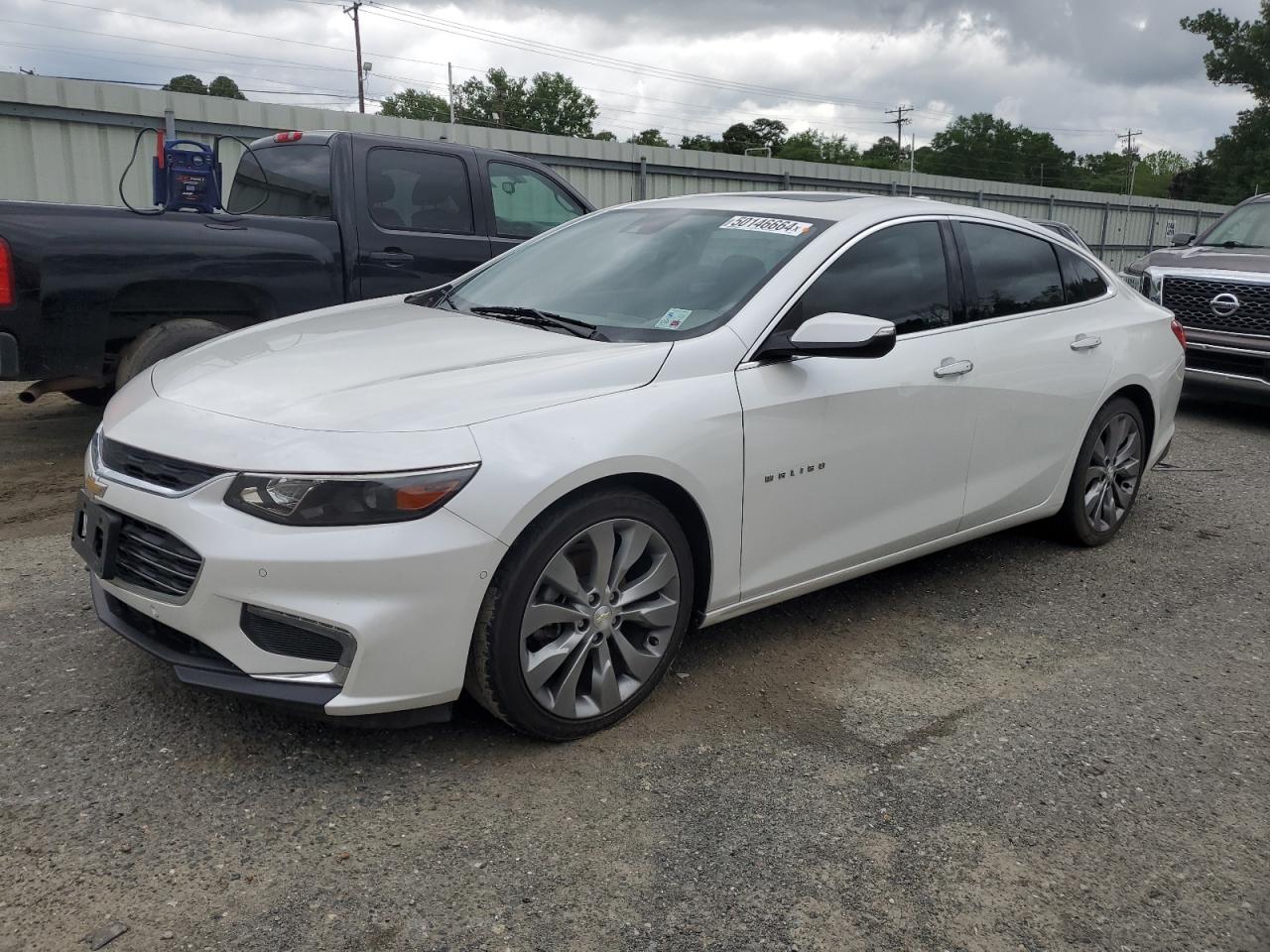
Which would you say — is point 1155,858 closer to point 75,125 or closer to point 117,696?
point 117,696

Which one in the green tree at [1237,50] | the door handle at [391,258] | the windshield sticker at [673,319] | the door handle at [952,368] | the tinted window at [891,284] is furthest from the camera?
the green tree at [1237,50]

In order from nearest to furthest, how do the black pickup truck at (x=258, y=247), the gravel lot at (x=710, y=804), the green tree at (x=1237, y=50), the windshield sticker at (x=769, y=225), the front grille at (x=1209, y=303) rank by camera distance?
the gravel lot at (x=710, y=804) < the windshield sticker at (x=769, y=225) < the black pickup truck at (x=258, y=247) < the front grille at (x=1209, y=303) < the green tree at (x=1237, y=50)

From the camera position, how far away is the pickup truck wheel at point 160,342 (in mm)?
5379

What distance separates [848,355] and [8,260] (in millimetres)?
3991

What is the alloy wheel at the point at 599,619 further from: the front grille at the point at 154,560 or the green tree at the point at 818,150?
the green tree at the point at 818,150

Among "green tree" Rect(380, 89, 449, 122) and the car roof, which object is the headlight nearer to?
the car roof

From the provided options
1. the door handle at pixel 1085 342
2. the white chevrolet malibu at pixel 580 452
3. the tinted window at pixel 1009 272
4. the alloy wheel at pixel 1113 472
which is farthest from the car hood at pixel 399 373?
the alloy wheel at pixel 1113 472

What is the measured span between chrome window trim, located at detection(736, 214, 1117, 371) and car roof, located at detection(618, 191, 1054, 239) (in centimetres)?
2

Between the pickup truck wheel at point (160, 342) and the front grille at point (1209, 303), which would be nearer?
the pickup truck wheel at point (160, 342)

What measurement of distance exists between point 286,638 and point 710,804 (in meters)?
1.21

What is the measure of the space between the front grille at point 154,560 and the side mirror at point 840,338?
5.98ft

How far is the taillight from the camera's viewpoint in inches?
199

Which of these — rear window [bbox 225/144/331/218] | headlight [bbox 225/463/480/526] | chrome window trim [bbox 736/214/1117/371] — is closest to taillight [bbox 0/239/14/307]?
rear window [bbox 225/144/331/218]

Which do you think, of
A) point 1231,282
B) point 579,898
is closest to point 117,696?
point 579,898
